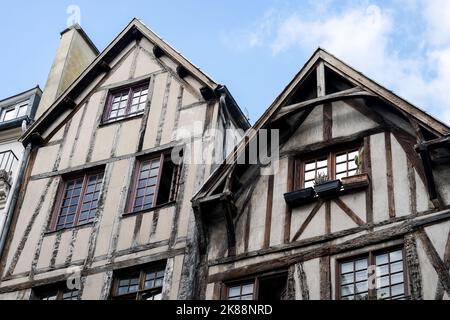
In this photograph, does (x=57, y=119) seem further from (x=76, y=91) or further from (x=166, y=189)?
(x=166, y=189)

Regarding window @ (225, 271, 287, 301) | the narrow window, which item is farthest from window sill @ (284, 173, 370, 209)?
window @ (225, 271, 287, 301)

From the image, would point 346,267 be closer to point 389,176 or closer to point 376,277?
point 376,277

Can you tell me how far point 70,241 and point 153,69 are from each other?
4.99 m

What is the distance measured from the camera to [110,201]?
19422 mm

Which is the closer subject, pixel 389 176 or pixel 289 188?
pixel 389 176

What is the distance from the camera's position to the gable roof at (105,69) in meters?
21.2

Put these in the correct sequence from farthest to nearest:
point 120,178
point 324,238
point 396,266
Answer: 1. point 120,178
2. point 324,238
3. point 396,266

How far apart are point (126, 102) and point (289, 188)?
5567 millimetres

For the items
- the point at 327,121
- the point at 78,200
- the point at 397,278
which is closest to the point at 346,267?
the point at 397,278

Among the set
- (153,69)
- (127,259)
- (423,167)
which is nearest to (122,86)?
(153,69)

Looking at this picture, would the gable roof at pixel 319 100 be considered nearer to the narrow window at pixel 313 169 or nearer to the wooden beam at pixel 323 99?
the wooden beam at pixel 323 99

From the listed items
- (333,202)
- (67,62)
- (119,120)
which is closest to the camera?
(333,202)

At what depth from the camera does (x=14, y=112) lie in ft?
84.8

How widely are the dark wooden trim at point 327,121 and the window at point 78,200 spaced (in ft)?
16.6
